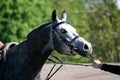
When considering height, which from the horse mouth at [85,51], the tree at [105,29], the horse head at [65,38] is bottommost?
the tree at [105,29]

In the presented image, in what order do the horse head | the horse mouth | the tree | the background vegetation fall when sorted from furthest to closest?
the tree < the background vegetation < the horse head < the horse mouth

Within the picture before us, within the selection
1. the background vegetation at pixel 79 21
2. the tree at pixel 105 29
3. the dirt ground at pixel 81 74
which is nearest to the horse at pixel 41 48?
the dirt ground at pixel 81 74

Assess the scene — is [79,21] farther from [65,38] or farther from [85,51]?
[85,51]

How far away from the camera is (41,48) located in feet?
22.2

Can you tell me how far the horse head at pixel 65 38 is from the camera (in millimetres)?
6336

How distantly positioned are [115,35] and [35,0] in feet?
26.6

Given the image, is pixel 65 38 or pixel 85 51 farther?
pixel 65 38

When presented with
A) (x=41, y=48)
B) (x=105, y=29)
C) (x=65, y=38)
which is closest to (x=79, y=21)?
(x=105, y=29)

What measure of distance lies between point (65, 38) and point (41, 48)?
45cm

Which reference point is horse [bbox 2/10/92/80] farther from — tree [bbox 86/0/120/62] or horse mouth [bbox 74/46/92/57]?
tree [bbox 86/0/120/62]

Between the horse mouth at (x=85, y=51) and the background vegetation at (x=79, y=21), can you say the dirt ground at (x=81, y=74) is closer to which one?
the horse mouth at (x=85, y=51)

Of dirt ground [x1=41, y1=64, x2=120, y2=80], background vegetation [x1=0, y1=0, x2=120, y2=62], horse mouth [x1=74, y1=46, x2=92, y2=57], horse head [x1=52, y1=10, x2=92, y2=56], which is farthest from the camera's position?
background vegetation [x1=0, y1=0, x2=120, y2=62]

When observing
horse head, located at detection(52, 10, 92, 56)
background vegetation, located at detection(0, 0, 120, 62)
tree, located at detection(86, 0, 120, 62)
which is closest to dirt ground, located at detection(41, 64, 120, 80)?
horse head, located at detection(52, 10, 92, 56)

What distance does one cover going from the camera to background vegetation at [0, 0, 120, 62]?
140 ft
